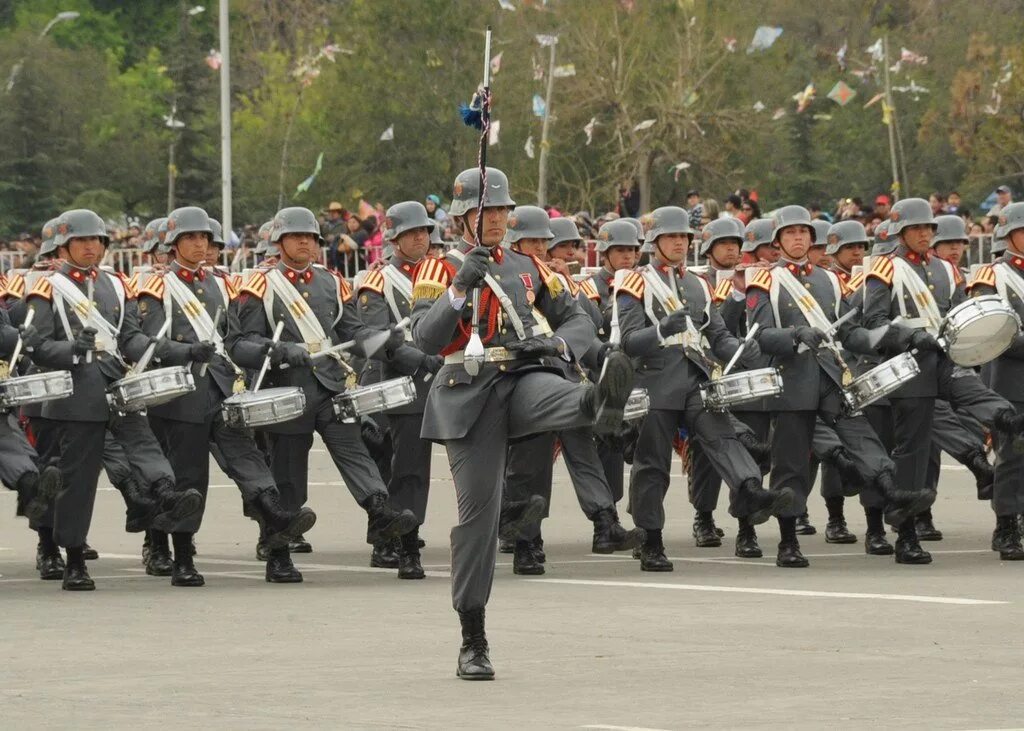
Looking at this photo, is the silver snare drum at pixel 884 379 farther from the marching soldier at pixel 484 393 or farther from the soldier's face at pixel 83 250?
the soldier's face at pixel 83 250

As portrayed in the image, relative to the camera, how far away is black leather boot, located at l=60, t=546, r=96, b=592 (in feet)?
45.5

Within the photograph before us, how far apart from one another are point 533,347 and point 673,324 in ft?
13.9

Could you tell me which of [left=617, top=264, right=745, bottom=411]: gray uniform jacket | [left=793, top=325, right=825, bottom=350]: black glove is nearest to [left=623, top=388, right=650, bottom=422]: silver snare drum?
[left=617, top=264, right=745, bottom=411]: gray uniform jacket

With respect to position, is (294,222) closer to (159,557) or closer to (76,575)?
(159,557)

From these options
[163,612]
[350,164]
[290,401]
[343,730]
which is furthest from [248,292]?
[350,164]

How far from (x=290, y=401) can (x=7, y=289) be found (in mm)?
2534

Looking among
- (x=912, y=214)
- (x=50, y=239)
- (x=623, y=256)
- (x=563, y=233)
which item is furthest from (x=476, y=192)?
(x=563, y=233)

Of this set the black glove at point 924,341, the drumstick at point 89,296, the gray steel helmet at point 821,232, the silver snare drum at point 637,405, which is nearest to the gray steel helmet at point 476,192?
the silver snare drum at point 637,405

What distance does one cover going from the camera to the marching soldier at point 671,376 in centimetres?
1463

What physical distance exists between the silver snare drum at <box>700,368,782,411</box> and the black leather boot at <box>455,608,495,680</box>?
15.2ft

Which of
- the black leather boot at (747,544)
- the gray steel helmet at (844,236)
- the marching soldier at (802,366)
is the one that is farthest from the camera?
the gray steel helmet at (844,236)

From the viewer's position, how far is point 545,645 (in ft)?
36.1

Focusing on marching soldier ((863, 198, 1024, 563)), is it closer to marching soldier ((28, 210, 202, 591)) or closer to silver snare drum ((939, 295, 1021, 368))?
silver snare drum ((939, 295, 1021, 368))

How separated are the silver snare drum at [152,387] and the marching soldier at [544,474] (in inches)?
77.0
